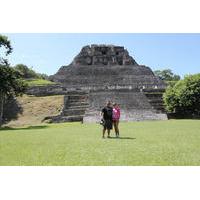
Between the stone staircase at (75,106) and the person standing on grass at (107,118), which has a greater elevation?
the stone staircase at (75,106)

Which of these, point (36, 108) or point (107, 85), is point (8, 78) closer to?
point (36, 108)

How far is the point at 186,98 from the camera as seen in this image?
40.2 m

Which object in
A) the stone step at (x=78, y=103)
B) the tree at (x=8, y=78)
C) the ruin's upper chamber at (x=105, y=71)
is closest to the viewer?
the tree at (x=8, y=78)

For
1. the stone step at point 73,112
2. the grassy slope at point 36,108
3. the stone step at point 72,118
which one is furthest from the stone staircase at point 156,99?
the grassy slope at point 36,108

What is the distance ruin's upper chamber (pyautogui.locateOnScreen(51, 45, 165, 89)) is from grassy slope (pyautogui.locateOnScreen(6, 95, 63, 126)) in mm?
10113

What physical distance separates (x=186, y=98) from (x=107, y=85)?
53.5 feet

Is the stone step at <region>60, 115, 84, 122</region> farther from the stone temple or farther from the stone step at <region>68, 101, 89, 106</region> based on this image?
the stone step at <region>68, 101, 89, 106</region>

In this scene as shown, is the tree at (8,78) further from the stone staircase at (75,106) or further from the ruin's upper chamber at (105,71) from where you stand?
the ruin's upper chamber at (105,71)

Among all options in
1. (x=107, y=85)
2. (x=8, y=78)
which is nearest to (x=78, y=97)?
(x=107, y=85)

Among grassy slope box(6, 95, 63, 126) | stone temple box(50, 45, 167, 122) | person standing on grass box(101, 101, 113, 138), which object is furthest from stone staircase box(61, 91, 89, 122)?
person standing on grass box(101, 101, 113, 138)

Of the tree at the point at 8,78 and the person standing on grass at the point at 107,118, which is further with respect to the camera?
the tree at the point at 8,78

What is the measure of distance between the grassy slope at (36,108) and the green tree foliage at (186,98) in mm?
9275

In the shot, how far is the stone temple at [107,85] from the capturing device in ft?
128

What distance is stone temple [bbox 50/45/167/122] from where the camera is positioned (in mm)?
39031
